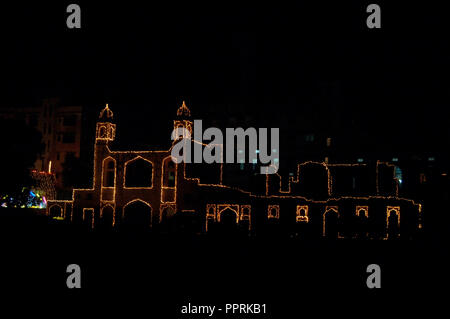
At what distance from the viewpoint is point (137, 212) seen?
34.4m

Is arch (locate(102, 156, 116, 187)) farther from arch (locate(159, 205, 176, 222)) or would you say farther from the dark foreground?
the dark foreground

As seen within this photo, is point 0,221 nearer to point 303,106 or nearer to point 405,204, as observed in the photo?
point 405,204

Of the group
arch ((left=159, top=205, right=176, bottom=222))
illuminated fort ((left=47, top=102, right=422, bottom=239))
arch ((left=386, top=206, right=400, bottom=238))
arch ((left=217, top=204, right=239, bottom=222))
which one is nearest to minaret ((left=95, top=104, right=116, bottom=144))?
illuminated fort ((left=47, top=102, right=422, bottom=239))

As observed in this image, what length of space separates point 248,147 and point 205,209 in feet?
85.2

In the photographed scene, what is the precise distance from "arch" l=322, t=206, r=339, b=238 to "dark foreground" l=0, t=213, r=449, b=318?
451cm

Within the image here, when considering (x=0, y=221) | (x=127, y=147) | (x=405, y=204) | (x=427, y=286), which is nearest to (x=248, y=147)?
(x=127, y=147)

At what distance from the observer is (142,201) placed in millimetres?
34156

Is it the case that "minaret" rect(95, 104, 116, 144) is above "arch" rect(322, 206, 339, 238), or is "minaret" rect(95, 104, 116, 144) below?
above

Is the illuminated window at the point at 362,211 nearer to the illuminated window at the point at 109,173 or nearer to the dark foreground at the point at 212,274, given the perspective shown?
the dark foreground at the point at 212,274

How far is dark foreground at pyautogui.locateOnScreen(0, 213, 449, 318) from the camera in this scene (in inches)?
500

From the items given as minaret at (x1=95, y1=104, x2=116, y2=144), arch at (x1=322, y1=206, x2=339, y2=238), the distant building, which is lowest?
arch at (x1=322, y1=206, x2=339, y2=238)

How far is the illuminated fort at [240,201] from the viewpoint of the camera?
3031 centimetres

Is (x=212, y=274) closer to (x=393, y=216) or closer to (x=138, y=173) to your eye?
(x=393, y=216)

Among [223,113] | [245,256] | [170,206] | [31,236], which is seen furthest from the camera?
[223,113]
